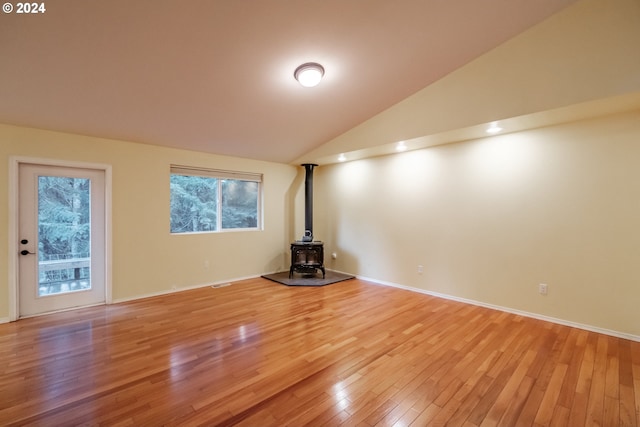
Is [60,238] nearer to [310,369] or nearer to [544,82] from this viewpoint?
[310,369]

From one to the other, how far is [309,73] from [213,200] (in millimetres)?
3013

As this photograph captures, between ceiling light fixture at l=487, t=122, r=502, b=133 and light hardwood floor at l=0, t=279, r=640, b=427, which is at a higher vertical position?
ceiling light fixture at l=487, t=122, r=502, b=133

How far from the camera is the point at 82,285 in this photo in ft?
12.1

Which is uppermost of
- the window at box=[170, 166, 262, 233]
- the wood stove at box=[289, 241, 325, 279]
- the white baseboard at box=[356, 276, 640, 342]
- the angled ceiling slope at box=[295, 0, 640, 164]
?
the angled ceiling slope at box=[295, 0, 640, 164]

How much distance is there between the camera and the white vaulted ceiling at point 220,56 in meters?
2.18

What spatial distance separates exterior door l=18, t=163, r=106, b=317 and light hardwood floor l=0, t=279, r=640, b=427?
28cm

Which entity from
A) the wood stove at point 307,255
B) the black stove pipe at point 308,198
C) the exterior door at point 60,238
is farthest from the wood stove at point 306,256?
the exterior door at point 60,238

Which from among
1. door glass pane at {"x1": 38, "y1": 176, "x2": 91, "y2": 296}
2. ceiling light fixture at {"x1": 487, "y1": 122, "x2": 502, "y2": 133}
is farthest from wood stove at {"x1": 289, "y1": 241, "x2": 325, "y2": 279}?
ceiling light fixture at {"x1": 487, "y1": 122, "x2": 502, "y2": 133}

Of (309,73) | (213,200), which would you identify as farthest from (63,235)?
(309,73)

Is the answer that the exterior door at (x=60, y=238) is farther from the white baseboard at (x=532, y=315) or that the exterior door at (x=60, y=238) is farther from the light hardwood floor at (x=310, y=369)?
the white baseboard at (x=532, y=315)

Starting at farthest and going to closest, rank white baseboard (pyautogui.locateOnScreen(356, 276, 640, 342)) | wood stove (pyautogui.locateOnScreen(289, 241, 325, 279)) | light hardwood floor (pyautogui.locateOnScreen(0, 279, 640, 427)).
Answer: wood stove (pyautogui.locateOnScreen(289, 241, 325, 279)) → white baseboard (pyautogui.locateOnScreen(356, 276, 640, 342)) → light hardwood floor (pyautogui.locateOnScreen(0, 279, 640, 427))

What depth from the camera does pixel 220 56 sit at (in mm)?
2660

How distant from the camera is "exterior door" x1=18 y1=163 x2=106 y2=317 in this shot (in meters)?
3.32

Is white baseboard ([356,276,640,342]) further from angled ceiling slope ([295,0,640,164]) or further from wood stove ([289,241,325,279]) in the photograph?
angled ceiling slope ([295,0,640,164])
